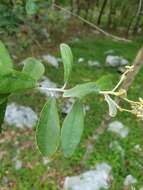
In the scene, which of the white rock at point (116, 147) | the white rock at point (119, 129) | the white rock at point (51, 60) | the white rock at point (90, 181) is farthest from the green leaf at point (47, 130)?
the white rock at point (51, 60)

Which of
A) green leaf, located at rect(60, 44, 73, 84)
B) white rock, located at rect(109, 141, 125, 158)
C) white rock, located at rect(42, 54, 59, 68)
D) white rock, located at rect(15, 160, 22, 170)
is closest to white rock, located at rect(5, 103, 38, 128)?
white rock, located at rect(15, 160, 22, 170)

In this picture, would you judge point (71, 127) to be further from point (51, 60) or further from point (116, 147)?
point (51, 60)

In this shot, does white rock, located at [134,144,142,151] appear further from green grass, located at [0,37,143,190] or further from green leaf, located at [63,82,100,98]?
green leaf, located at [63,82,100,98]

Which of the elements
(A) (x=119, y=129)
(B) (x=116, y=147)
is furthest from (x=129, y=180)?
(A) (x=119, y=129)

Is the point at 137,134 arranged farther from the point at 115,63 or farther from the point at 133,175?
the point at 115,63

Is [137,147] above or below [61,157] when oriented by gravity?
below

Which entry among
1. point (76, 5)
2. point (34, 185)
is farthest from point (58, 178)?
point (76, 5)
